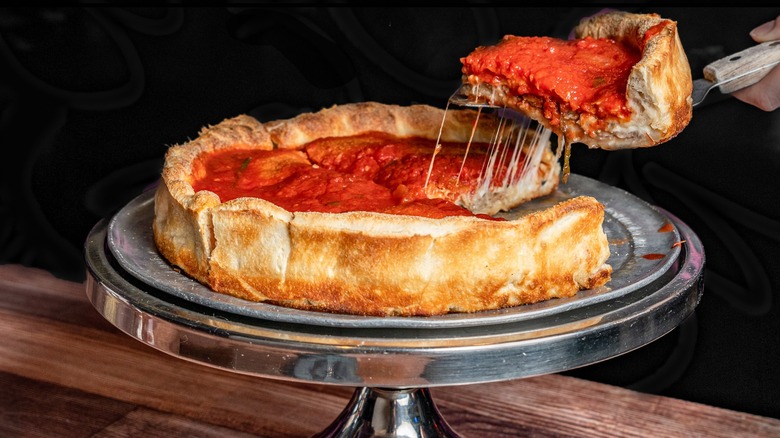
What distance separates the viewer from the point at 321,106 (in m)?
2.99

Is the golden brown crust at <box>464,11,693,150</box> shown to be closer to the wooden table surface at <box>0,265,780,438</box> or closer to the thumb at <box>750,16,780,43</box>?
the thumb at <box>750,16,780,43</box>

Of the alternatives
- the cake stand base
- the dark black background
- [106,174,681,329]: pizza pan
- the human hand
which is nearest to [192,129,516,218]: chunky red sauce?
[106,174,681,329]: pizza pan

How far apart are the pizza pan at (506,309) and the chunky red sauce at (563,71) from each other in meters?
0.28

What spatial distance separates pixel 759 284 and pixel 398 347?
5.34 ft

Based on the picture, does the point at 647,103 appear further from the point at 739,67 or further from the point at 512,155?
the point at 512,155

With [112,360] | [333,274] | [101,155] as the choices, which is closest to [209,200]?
[333,274]

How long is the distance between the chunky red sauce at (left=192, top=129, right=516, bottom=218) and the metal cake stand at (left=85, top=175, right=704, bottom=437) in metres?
0.28

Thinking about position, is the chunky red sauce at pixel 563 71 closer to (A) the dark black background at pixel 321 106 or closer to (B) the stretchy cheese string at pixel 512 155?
(B) the stretchy cheese string at pixel 512 155

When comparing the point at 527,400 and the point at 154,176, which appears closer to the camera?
the point at 527,400

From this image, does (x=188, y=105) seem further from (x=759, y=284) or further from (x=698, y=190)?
(x=759, y=284)

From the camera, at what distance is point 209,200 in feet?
5.29

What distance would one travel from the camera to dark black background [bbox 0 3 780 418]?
254cm

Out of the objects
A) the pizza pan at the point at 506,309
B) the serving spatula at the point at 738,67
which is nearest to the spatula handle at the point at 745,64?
the serving spatula at the point at 738,67

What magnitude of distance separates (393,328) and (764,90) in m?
1.51
